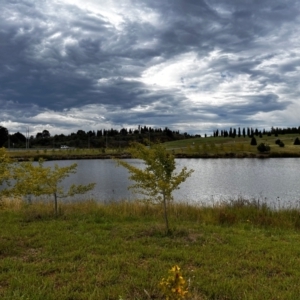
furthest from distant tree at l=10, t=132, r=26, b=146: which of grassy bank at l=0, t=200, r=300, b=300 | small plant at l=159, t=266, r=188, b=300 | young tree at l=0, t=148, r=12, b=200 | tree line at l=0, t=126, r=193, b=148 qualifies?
small plant at l=159, t=266, r=188, b=300

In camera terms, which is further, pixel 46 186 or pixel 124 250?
pixel 46 186

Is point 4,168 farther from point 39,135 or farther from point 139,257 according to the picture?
point 39,135

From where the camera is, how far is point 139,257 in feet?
22.4

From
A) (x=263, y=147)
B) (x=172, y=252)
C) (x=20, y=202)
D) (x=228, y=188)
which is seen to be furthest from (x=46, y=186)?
(x=263, y=147)

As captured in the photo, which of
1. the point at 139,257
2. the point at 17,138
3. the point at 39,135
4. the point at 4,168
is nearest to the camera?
the point at 139,257

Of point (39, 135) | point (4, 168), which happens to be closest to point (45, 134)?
point (39, 135)

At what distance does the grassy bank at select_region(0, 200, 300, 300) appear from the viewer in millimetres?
5188

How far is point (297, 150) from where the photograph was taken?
266 ft

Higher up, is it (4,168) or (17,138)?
(17,138)

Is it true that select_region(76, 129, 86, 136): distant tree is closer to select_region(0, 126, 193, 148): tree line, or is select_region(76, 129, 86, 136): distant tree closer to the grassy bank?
select_region(0, 126, 193, 148): tree line

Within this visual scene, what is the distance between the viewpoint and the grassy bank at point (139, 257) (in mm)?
5188

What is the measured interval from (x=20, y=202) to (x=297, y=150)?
255 ft

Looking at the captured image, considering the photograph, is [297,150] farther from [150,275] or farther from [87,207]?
[150,275]

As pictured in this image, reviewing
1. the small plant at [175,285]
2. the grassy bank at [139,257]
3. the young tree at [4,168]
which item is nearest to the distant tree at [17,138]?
the grassy bank at [139,257]
